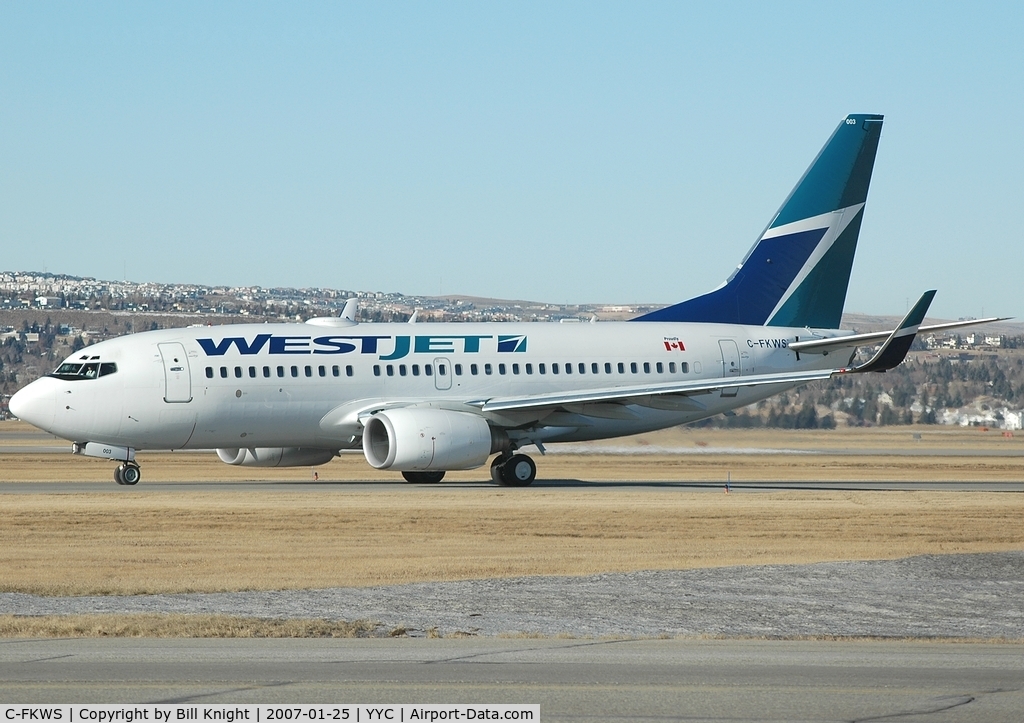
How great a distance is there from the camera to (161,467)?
51688 mm

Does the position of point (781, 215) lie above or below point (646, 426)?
above

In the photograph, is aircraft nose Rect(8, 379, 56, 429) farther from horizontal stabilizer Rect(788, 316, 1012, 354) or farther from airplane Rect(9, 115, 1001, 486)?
horizontal stabilizer Rect(788, 316, 1012, 354)

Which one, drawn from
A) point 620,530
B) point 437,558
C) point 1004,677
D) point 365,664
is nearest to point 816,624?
point 1004,677

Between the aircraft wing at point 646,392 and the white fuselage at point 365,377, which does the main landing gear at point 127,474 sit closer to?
the white fuselage at point 365,377

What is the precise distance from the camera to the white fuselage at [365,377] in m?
37.7

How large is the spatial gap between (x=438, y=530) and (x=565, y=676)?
1560 cm

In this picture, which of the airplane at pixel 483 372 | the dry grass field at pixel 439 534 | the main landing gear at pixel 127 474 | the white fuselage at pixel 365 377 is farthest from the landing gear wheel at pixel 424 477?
the main landing gear at pixel 127 474

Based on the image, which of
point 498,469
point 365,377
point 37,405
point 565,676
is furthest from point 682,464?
point 565,676

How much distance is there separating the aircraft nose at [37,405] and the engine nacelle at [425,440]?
7.52 m

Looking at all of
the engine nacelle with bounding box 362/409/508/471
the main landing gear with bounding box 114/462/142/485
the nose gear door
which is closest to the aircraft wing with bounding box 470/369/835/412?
the engine nacelle with bounding box 362/409/508/471

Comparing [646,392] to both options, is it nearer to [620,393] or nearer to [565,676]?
[620,393]

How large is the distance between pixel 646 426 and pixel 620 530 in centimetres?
1526

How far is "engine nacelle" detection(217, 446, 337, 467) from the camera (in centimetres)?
4175

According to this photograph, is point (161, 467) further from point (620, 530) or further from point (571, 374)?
point (620, 530)
